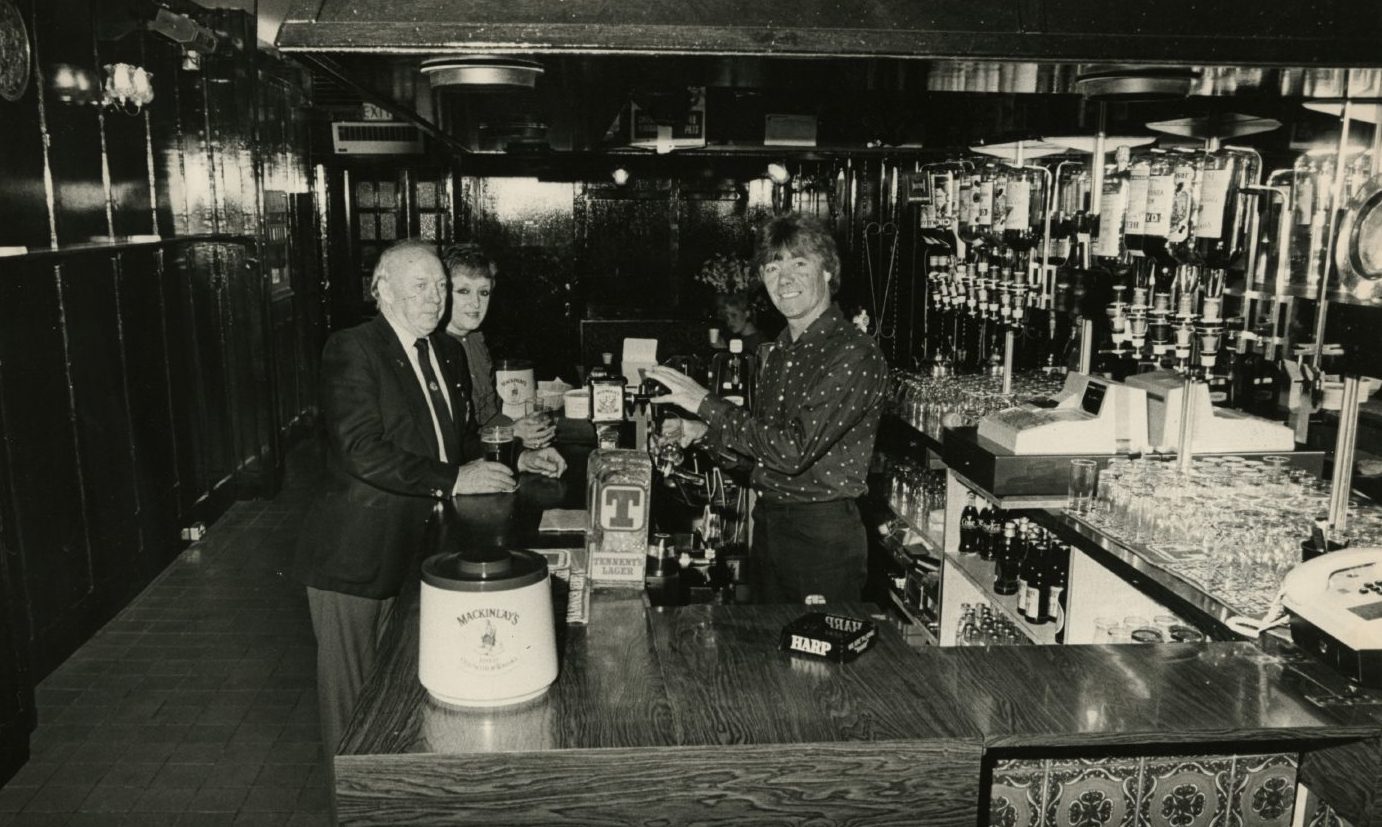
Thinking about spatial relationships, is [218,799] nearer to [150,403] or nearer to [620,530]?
Answer: [620,530]

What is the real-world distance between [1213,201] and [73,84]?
16.2ft

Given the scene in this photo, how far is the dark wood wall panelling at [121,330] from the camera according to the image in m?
4.47

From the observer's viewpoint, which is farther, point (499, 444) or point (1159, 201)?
point (499, 444)


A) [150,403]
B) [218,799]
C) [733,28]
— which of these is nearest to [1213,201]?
[733,28]

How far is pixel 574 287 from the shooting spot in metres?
10.4

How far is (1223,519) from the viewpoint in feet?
8.73

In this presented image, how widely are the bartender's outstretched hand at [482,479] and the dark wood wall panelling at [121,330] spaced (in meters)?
1.92

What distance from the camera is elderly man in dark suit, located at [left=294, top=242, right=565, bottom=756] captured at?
3.08m

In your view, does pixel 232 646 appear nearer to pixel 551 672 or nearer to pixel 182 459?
pixel 182 459

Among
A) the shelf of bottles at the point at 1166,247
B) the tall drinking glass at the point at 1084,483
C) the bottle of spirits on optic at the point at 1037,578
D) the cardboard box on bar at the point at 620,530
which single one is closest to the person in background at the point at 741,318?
the shelf of bottles at the point at 1166,247

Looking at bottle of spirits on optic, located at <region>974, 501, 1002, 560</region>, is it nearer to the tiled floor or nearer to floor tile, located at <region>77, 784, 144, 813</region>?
the tiled floor

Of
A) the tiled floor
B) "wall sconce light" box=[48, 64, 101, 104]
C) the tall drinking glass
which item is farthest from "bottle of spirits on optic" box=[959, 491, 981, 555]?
"wall sconce light" box=[48, 64, 101, 104]

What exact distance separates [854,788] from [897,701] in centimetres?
19

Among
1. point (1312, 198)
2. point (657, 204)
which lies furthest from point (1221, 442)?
point (657, 204)
